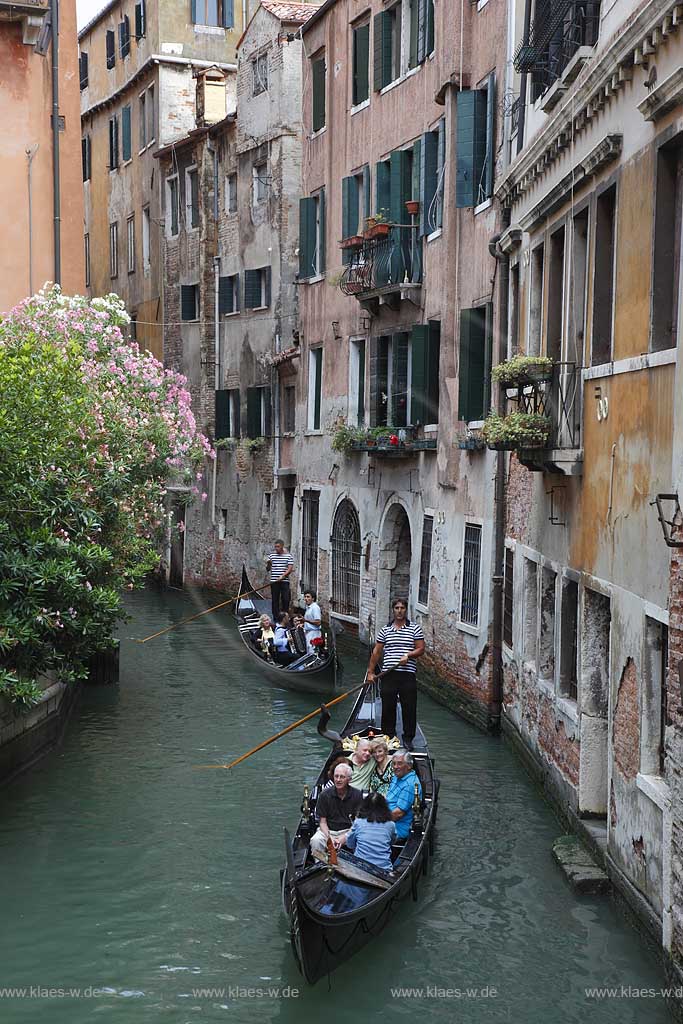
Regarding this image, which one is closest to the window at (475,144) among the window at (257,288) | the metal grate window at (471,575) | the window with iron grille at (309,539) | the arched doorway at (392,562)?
the metal grate window at (471,575)

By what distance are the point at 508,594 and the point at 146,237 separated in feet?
64.3

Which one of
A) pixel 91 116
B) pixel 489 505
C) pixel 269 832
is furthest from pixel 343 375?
pixel 91 116

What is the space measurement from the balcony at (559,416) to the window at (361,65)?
9721mm

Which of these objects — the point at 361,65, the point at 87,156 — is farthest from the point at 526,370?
the point at 87,156

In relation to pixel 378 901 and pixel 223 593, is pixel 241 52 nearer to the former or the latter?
pixel 223 593

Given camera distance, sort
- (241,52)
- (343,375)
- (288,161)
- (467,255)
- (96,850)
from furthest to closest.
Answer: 1. (241,52)
2. (288,161)
3. (343,375)
4. (467,255)
5. (96,850)

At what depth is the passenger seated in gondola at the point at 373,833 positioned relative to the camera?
8.45 m

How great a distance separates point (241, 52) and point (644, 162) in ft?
61.3

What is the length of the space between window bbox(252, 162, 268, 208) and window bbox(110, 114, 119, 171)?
8856 mm

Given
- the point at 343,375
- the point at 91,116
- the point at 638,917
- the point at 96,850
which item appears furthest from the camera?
the point at 91,116

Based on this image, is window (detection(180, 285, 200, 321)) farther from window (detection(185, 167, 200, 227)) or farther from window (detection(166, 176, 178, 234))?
window (detection(166, 176, 178, 234))

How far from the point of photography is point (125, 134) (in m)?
31.3

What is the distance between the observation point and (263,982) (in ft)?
25.2

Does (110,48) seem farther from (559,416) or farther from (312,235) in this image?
(559,416)
